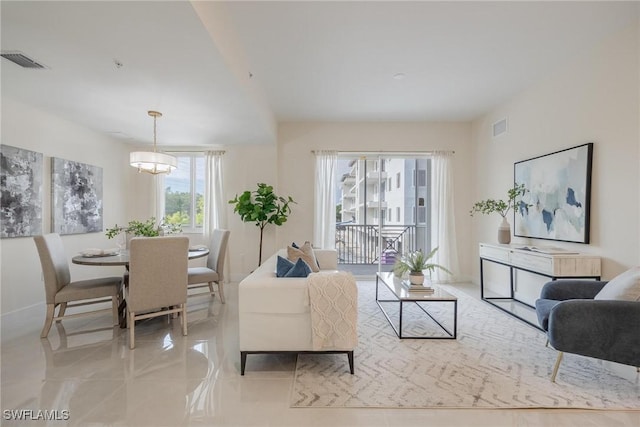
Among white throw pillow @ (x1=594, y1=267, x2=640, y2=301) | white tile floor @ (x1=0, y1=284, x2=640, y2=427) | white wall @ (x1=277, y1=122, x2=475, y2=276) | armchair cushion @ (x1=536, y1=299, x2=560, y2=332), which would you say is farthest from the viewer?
white wall @ (x1=277, y1=122, x2=475, y2=276)

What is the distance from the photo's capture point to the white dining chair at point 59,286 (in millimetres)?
2734

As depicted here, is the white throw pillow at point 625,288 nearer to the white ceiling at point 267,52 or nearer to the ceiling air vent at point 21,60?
the white ceiling at point 267,52

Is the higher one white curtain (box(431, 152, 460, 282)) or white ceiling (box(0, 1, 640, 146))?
white ceiling (box(0, 1, 640, 146))

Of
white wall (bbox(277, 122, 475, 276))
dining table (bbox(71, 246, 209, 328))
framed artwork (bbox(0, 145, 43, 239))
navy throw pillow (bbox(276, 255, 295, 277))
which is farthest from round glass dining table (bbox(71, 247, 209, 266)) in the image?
white wall (bbox(277, 122, 475, 276))

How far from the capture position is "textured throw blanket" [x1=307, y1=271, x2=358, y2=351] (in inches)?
82.7

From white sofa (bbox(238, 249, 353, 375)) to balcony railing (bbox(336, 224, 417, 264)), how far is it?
4201 mm

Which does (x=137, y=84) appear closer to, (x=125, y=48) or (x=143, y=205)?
(x=125, y=48)

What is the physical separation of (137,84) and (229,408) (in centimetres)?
293

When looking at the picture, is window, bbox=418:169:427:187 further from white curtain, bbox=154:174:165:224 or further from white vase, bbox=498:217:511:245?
white curtain, bbox=154:174:165:224

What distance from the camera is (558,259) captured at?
2859 mm

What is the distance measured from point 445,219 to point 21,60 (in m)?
5.58

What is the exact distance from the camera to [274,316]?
214 cm

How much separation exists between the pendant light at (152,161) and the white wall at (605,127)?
461 cm

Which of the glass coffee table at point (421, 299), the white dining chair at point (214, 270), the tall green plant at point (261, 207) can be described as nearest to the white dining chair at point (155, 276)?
the white dining chair at point (214, 270)
